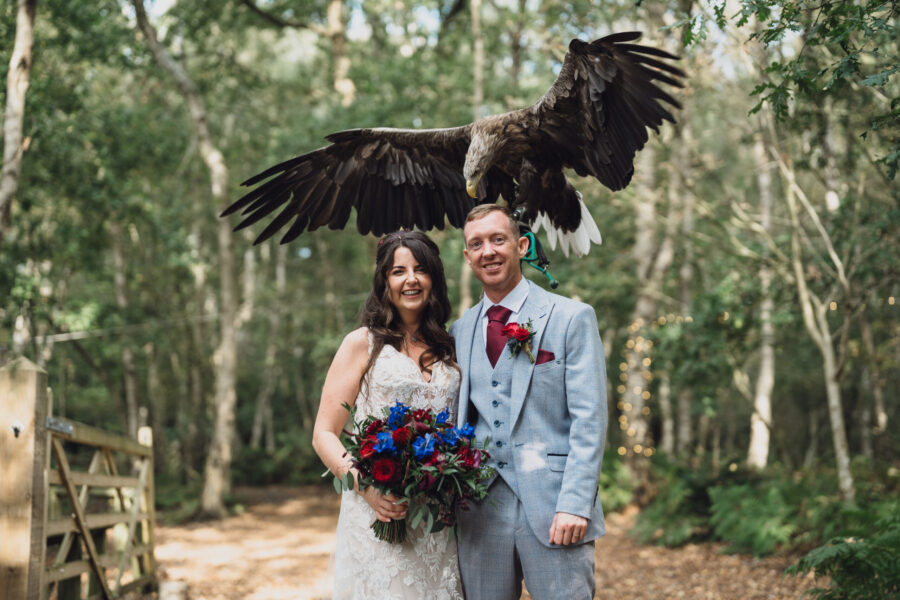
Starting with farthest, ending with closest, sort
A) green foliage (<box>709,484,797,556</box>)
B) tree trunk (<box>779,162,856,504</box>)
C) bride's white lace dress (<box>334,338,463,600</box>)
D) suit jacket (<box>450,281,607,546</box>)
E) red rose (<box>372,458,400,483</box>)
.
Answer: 1. green foliage (<box>709,484,797,556</box>)
2. tree trunk (<box>779,162,856,504</box>)
3. bride's white lace dress (<box>334,338,463,600</box>)
4. suit jacket (<box>450,281,607,546</box>)
5. red rose (<box>372,458,400,483</box>)

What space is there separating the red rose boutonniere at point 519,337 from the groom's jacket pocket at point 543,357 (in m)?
0.04

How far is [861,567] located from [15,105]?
25.0 feet

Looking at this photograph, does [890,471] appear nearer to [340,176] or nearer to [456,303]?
[456,303]

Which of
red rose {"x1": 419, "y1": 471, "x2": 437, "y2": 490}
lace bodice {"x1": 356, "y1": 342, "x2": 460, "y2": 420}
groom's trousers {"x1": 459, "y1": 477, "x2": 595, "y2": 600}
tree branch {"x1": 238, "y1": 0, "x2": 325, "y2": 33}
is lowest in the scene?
groom's trousers {"x1": 459, "y1": 477, "x2": 595, "y2": 600}

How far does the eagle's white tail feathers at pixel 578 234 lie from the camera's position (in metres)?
4.51

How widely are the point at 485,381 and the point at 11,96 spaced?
6.15m

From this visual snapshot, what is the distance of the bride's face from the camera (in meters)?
3.04

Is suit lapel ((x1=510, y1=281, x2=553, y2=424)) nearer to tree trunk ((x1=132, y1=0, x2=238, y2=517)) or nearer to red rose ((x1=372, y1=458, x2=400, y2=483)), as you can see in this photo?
red rose ((x1=372, y1=458, x2=400, y2=483))

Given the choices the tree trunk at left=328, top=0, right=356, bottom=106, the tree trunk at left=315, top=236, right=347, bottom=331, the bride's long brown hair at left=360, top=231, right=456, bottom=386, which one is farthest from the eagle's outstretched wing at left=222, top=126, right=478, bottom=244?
the tree trunk at left=315, top=236, right=347, bottom=331

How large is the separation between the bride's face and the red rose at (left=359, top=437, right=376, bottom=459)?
2.26ft

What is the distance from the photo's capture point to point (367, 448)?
2.52 m

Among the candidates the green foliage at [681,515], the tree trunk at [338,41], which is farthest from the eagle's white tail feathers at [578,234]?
the tree trunk at [338,41]

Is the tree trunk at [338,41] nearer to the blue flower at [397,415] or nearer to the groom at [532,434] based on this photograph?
the groom at [532,434]

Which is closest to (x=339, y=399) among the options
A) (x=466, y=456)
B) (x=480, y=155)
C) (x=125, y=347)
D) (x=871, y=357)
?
(x=466, y=456)
